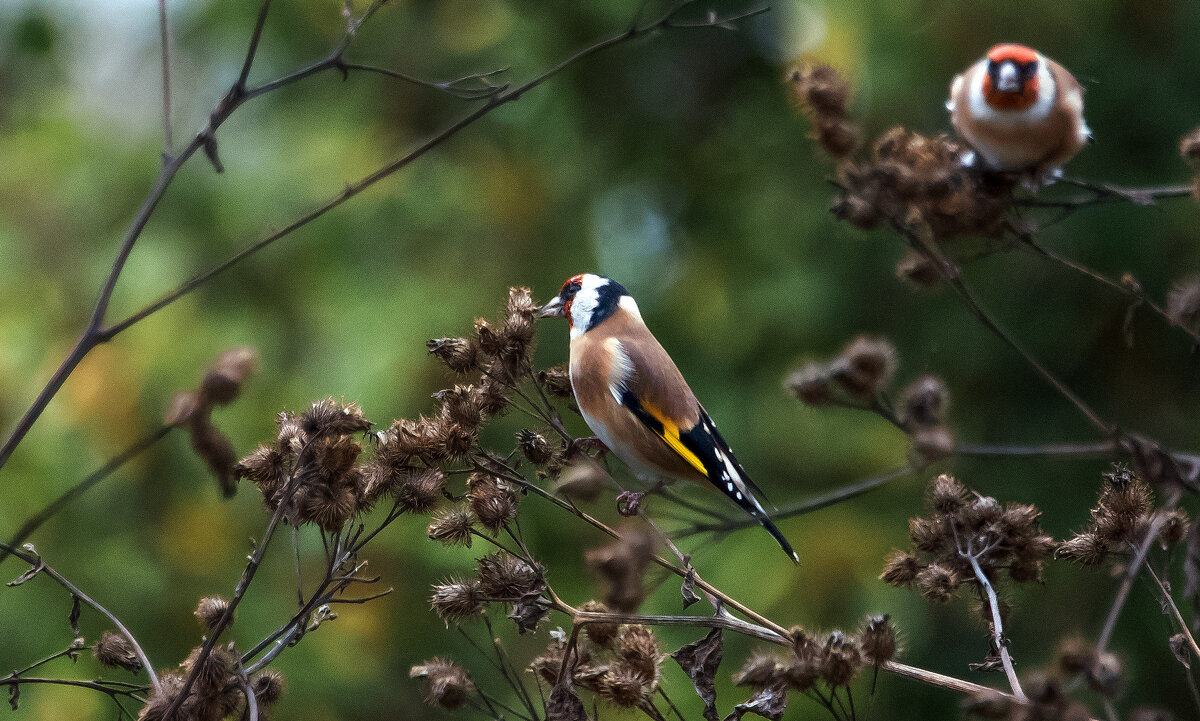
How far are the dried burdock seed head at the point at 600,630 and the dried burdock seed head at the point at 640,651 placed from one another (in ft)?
0.08

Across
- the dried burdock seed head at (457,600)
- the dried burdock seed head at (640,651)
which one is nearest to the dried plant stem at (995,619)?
the dried burdock seed head at (640,651)

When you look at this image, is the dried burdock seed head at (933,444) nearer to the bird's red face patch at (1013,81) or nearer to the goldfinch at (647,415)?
the bird's red face patch at (1013,81)

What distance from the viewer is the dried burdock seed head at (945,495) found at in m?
2.00

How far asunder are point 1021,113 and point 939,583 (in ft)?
3.25

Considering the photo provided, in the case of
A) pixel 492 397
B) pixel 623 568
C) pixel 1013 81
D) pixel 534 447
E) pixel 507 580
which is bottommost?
pixel 623 568

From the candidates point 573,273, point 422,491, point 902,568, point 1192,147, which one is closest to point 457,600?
point 422,491

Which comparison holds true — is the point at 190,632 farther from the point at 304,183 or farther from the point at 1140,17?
the point at 1140,17

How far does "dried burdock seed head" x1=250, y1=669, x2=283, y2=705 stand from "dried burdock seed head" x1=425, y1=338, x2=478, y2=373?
66cm

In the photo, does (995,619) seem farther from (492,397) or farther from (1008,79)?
(1008,79)

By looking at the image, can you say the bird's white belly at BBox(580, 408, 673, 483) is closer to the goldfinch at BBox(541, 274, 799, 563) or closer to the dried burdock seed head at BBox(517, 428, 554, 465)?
the goldfinch at BBox(541, 274, 799, 563)

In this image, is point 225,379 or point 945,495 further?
point 945,495

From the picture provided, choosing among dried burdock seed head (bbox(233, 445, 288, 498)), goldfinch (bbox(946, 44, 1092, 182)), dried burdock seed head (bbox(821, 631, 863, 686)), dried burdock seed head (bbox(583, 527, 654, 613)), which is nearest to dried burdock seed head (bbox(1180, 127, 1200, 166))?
goldfinch (bbox(946, 44, 1092, 182))

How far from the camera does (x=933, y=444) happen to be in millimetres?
1335

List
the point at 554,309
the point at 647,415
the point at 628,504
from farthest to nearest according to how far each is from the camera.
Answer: the point at 554,309 → the point at 647,415 → the point at 628,504
